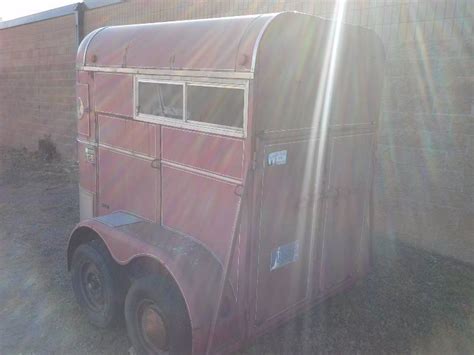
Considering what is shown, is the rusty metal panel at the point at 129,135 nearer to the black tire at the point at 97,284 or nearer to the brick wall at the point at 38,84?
the black tire at the point at 97,284

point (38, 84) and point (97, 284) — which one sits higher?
point (38, 84)

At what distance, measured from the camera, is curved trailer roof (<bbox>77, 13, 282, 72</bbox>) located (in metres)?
3.12

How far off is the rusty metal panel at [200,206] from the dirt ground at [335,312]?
1016 millimetres

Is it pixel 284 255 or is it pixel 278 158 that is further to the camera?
pixel 284 255

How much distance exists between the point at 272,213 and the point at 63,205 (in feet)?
18.1

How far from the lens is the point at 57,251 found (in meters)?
5.82

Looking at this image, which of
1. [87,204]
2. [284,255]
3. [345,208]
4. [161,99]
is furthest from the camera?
[87,204]

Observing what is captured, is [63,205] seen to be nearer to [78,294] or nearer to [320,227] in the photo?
[78,294]

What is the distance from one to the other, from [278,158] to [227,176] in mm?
366

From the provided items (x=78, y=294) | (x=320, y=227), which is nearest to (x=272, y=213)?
(x=320, y=227)

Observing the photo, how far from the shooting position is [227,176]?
10.8ft

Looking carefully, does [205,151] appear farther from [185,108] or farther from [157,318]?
[157,318]

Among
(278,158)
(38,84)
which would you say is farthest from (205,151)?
(38,84)

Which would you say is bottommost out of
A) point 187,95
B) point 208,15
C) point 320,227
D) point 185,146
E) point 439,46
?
point 320,227
